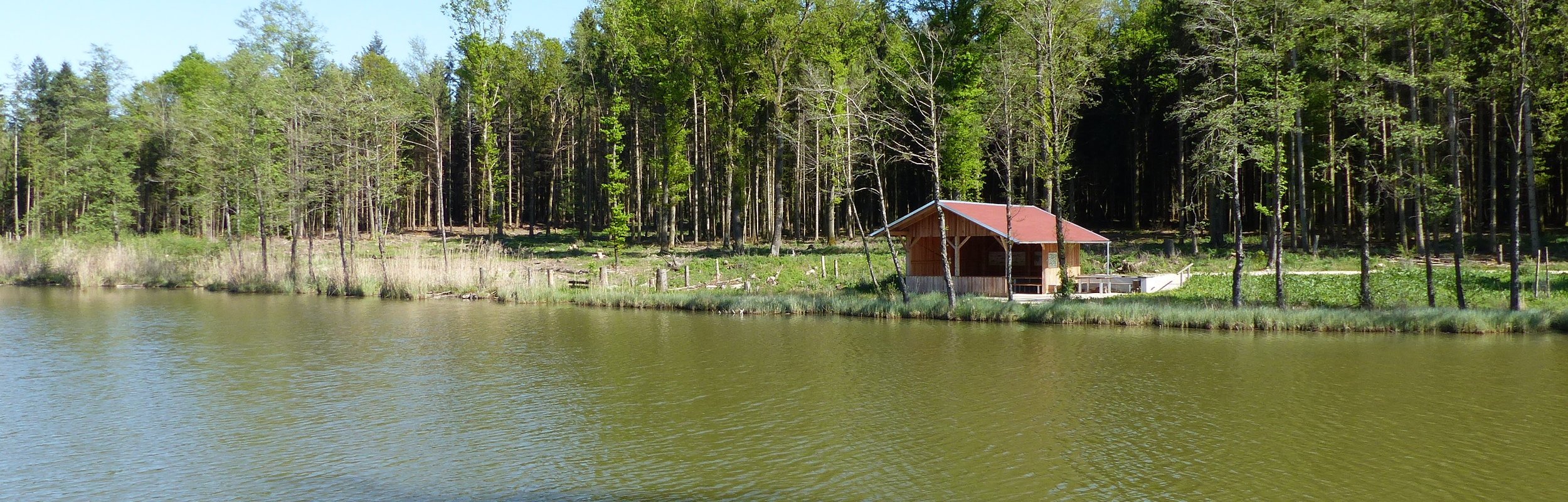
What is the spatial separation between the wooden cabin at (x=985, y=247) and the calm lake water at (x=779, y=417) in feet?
27.2

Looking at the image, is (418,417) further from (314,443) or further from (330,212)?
(330,212)

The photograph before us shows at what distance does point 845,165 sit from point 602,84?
48.4 ft

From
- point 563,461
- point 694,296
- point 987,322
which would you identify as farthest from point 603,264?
point 563,461

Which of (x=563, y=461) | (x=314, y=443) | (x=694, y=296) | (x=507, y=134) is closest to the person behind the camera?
(x=563, y=461)

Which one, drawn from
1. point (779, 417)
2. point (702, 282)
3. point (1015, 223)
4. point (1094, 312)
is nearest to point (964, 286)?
point (1015, 223)

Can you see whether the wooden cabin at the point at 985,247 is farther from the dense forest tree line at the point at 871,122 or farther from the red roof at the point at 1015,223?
the dense forest tree line at the point at 871,122

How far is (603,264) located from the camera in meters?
36.8

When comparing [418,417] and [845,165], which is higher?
[845,165]

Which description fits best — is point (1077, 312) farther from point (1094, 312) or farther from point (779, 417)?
point (779, 417)

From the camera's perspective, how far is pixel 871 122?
127 ft

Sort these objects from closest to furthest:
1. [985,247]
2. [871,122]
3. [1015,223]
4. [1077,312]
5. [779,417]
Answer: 1. [779,417]
2. [1077,312]
3. [1015,223]
4. [985,247]
5. [871,122]

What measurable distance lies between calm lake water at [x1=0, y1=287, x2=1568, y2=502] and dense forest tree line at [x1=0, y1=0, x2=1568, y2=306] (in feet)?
22.8

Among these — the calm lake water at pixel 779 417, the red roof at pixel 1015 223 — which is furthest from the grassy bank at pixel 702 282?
the red roof at pixel 1015 223

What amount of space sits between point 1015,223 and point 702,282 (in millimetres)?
10973
